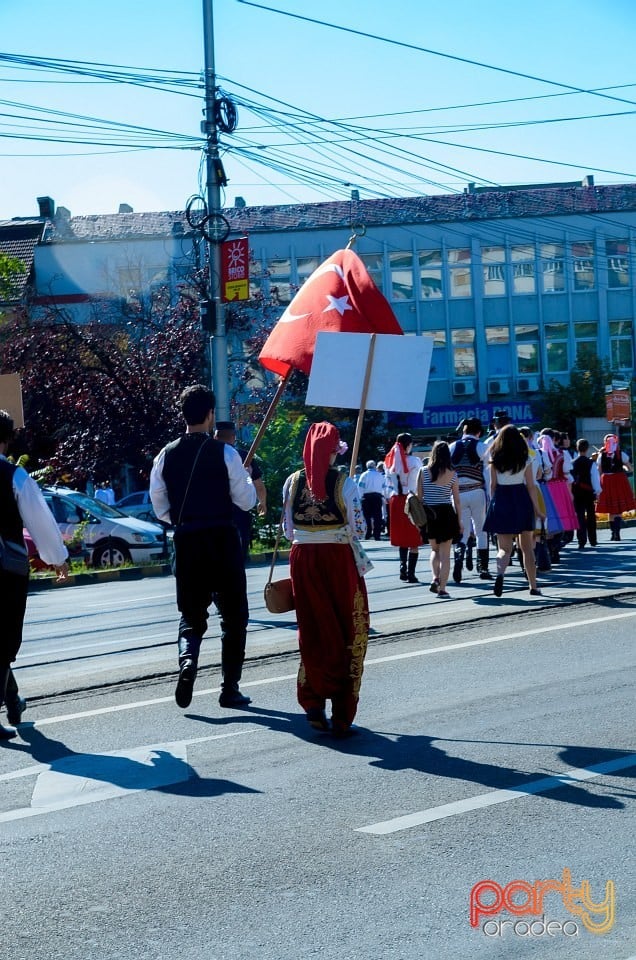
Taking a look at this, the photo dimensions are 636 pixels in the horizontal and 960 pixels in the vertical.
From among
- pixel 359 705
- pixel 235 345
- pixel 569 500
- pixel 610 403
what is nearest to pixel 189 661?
pixel 359 705

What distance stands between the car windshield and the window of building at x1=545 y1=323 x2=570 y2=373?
35.1m

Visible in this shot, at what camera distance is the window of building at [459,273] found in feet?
185

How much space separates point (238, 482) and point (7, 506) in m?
1.37

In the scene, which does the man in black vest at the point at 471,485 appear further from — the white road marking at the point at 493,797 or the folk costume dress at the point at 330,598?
the white road marking at the point at 493,797

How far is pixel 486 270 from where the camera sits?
56.6 m

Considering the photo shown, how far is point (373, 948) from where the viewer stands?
418 centimetres

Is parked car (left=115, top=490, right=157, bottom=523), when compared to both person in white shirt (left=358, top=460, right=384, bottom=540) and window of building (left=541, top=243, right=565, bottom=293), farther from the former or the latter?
window of building (left=541, top=243, right=565, bottom=293)

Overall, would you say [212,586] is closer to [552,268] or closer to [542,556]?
[542,556]

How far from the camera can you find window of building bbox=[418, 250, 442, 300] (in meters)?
56.3

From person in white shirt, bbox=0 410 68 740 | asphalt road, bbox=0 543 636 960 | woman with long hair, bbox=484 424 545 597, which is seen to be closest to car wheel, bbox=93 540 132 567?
woman with long hair, bbox=484 424 545 597

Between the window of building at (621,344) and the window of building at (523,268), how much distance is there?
3774 mm

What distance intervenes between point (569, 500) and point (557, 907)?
14608mm

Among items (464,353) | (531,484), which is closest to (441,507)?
(531,484)

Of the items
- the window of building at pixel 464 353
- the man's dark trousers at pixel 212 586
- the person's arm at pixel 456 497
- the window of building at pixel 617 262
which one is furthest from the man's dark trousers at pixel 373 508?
the window of building at pixel 617 262
